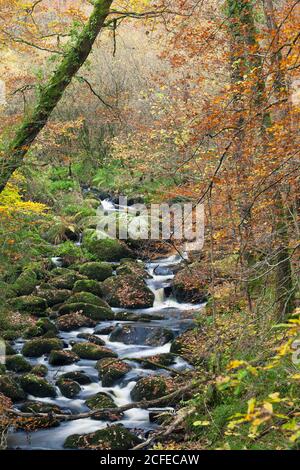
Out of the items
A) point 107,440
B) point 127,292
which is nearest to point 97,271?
point 127,292

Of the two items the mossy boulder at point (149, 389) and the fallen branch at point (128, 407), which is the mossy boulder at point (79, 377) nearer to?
the mossy boulder at point (149, 389)

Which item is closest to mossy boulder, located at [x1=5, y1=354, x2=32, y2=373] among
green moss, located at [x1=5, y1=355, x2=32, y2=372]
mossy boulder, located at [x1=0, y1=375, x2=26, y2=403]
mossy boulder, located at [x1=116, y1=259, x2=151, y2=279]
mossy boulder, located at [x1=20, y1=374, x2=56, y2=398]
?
green moss, located at [x1=5, y1=355, x2=32, y2=372]

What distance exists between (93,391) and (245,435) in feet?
16.1

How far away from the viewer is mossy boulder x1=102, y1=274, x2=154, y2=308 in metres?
14.2

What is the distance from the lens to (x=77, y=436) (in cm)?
791

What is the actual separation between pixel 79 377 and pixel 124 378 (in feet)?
2.75

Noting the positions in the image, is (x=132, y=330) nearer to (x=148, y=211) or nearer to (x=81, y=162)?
(x=148, y=211)

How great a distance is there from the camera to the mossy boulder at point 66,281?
15.0 metres

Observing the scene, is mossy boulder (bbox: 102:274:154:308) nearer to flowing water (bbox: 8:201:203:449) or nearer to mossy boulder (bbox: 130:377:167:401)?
flowing water (bbox: 8:201:203:449)

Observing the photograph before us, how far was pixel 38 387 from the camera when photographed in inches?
378

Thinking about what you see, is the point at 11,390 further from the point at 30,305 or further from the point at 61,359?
the point at 30,305

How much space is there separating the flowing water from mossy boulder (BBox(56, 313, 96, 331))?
142mm

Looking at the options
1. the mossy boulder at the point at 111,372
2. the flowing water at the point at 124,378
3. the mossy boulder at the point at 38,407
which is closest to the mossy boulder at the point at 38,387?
the flowing water at the point at 124,378

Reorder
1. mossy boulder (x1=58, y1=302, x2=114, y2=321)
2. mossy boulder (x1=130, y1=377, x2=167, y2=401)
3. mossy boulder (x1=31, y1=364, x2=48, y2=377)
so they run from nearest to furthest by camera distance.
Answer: mossy boulder (x1=130, y1=377, x2=167, y2=401)
mossy boulder (x1=31, y1=364, x2=48, y2=377)
mossy boulder (x1=58, y1=302, x2=114, y2=321)
